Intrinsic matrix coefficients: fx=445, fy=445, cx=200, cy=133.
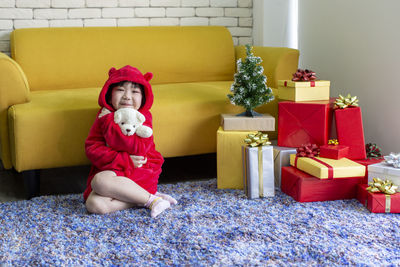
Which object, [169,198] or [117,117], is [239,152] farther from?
[117,117]

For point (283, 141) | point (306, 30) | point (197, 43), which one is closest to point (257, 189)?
point (283, 141)

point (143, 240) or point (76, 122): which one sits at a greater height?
point (76, 122)

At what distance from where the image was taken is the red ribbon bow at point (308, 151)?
1.88 metres

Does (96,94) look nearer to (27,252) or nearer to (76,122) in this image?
(76,122)

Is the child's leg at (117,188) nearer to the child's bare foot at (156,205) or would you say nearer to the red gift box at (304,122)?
the child's bare foot at (156,205)

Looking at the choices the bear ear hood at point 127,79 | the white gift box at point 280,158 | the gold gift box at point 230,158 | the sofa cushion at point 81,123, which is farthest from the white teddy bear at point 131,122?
the white gift box at point 280,158

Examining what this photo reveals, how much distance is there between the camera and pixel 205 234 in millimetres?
1501

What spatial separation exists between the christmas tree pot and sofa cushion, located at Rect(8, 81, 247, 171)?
0.53 ft

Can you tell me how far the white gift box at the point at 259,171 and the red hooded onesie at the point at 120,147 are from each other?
0.38 meters

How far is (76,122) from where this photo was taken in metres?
1.95

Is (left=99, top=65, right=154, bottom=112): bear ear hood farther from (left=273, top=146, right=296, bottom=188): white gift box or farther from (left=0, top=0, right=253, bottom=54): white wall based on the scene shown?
(left=0, top=0, right=253, bottom=54): white wall

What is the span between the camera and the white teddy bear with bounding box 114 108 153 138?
1.74 meters

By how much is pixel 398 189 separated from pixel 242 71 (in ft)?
2.63

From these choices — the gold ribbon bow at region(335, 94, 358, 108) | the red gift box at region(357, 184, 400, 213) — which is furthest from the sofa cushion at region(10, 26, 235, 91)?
the red gift box at region(357, 184, 400, 213)
